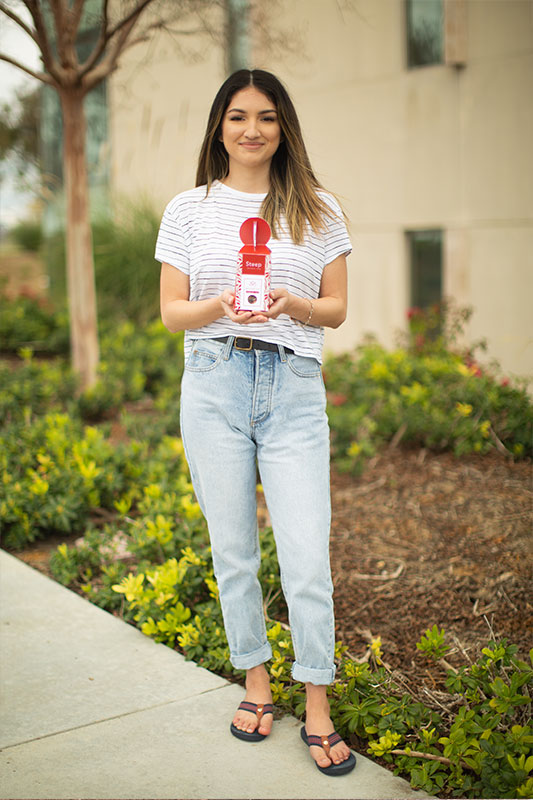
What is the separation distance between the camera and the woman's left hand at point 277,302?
2410 mm

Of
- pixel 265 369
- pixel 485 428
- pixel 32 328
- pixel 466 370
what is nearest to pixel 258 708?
pixel 265 369

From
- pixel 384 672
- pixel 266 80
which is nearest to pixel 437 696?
pixel 384 672

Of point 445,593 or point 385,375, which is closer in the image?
point 445,593

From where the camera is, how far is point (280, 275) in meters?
2.62

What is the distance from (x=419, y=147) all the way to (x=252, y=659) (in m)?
6.81

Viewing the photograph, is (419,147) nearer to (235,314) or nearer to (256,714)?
(235,314)

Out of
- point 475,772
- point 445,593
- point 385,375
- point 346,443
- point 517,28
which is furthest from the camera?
point 517,28

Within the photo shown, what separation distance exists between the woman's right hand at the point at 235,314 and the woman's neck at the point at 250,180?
1.43ft

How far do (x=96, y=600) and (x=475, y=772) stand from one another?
75.0 inches

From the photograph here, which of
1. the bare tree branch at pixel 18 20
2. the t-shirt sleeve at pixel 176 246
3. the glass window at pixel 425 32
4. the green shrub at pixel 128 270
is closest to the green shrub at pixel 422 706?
the t-shirt sleeve at pixel 176 246

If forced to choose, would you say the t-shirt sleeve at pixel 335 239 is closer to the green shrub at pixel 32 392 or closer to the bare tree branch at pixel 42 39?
the bare tree branch at pixel 42 39

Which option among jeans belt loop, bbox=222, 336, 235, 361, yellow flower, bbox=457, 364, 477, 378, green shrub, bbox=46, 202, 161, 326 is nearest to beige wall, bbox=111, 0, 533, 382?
yellow flower, bbox=457, 364, 477, 378

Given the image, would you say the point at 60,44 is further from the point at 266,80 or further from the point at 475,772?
the point at 475,772

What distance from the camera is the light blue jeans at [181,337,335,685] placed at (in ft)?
8.48
